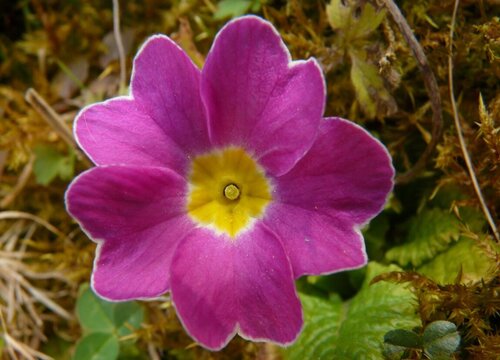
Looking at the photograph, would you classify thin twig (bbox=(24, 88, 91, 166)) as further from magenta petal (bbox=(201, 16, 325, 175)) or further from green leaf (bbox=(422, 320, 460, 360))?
green leaf (bbox=(422, 320, 460, 360))

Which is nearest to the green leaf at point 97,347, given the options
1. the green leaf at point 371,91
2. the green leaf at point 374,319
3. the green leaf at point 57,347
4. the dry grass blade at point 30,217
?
the green leaf at point 57,347

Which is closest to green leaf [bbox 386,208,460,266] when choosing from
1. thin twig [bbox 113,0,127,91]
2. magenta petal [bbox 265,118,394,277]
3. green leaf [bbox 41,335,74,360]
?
magenta petal [bbox 265,118,394,277]

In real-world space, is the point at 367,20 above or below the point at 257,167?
above

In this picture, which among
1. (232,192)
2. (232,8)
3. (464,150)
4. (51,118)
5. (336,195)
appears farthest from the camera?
(51,118)

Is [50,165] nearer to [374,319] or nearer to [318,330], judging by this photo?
[318,330]

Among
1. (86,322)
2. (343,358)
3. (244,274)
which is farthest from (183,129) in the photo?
(86,322)

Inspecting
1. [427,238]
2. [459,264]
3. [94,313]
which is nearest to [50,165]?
[94,313]
